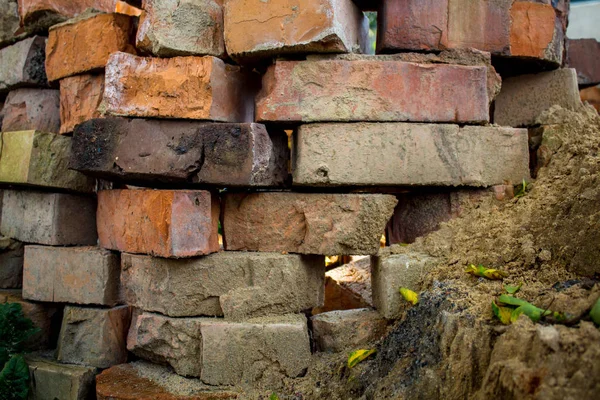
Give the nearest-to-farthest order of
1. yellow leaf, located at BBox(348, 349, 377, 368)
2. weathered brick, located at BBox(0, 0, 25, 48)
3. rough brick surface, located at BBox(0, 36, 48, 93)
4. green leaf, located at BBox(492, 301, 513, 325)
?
green leaf, located at BBox(492, 301, 513, 325) < yellow leaf, located at BBox(348, 349, 377, 368) < rough brick surface, located at BBox(0, 36, 48, 93) < weathered brick, located at BBox(0, 0, 25, 48)

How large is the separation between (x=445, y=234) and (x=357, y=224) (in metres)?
0.48

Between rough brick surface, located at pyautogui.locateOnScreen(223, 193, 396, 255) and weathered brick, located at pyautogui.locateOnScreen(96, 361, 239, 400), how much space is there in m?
0.71

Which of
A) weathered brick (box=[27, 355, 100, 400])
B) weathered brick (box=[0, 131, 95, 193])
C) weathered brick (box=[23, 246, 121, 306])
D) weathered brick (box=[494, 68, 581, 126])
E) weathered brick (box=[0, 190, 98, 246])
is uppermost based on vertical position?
weathered brick (box=[494, 68, 581, 126])

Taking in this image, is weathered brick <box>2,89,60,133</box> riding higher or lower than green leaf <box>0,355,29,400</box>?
higher

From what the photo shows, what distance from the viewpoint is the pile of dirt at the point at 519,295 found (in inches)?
62.3

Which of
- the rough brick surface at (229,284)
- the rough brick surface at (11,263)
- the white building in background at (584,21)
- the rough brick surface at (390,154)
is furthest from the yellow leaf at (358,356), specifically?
the white building in background at (584,21)

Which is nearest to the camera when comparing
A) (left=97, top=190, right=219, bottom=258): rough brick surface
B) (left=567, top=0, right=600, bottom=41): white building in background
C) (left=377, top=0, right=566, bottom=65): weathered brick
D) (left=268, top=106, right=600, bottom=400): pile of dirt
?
(left=268, top=106, right=600, bottom=400): pile of dirt

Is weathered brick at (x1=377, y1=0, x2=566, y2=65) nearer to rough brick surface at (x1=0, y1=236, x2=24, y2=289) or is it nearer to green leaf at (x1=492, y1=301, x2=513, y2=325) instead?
green leaf at (x1=492, y1=301, x2=513, y2=325)

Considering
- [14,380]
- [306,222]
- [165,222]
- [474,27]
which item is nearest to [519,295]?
[306,222]

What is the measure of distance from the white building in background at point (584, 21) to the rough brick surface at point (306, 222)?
495cm

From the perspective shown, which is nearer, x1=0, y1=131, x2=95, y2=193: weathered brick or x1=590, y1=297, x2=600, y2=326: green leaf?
x1=590, y1=297, x2=600, y2=326: green leaf

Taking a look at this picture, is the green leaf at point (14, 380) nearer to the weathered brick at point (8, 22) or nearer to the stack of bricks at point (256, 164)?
the stack of bricks at point (256, 164)

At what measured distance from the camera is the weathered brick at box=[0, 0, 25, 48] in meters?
3.44

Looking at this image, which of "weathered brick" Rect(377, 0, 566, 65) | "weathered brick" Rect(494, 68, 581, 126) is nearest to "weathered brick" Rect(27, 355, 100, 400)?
"weathered brick" Rect(377, 0, 566, 65)
